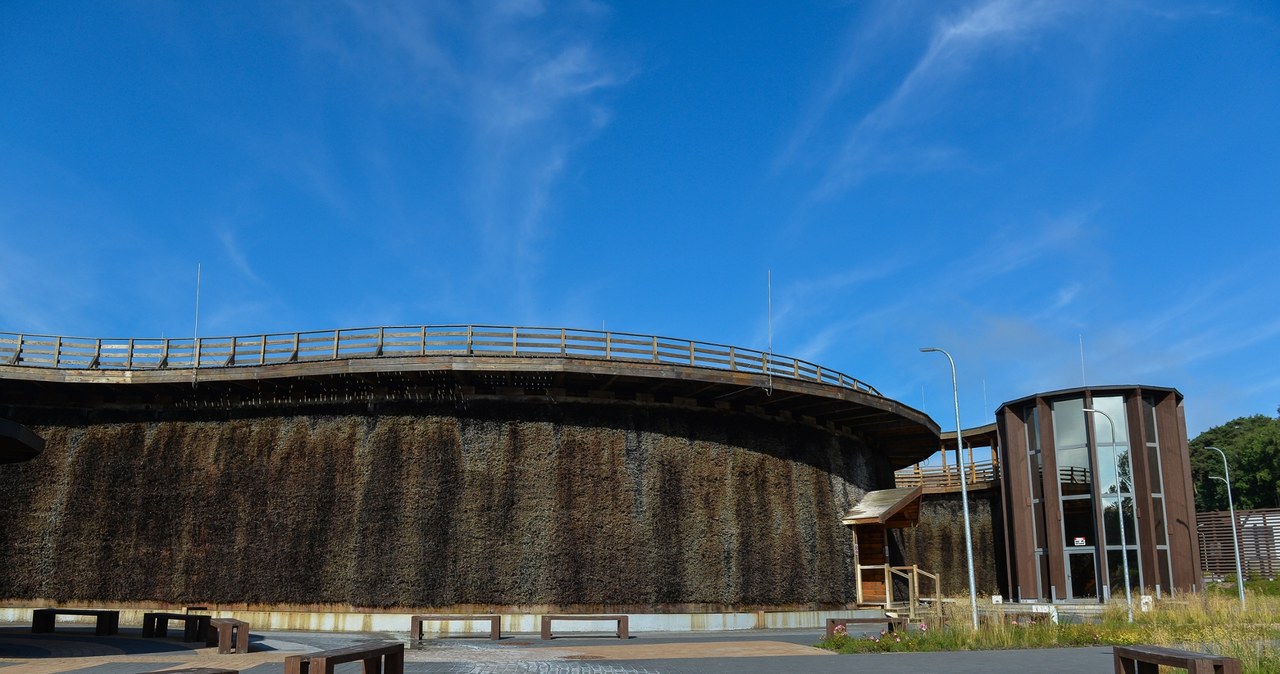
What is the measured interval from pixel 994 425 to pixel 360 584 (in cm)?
3287

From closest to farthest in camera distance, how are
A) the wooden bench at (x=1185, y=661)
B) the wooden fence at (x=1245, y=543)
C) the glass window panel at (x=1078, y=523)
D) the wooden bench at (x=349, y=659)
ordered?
the wooden bench at (x=1185, y=661) < the wooden bench at (x=349, y=659) < the glass window panel at (x=1078, y=523) < the wooden fence at (x=1245, y=543)

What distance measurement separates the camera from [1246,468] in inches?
2854

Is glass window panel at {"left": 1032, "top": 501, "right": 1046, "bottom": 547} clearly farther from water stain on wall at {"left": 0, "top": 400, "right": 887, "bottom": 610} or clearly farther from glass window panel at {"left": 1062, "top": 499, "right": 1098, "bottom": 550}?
water stain on wall at {"left": 0, "top": 400, "right": 887, "bottom": 610}

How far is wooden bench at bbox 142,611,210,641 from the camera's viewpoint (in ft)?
77.2

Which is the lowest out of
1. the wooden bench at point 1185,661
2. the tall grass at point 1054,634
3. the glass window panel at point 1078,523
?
the tall grass at point 1054,634

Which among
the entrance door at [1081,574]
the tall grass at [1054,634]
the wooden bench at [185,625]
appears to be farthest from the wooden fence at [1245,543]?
the wooden bench at [185,625]

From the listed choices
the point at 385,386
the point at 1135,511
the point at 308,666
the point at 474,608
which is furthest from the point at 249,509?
the point at 1135,511

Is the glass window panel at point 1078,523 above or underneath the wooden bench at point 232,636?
above

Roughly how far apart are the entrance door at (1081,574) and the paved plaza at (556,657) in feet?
61.6

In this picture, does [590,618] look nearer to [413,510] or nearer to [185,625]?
[413,510]

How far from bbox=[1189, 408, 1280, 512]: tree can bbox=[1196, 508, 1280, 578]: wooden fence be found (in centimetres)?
968

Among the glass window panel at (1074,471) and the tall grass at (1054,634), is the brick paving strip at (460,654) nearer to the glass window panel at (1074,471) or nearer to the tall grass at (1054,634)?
the tall grass at (1054,634)

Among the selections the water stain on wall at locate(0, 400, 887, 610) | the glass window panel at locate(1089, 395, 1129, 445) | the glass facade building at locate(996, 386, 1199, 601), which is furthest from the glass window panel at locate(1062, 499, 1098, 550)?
the water stain on wall at locate(0, 400, 887, 610)

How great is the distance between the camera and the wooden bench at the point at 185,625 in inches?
926
